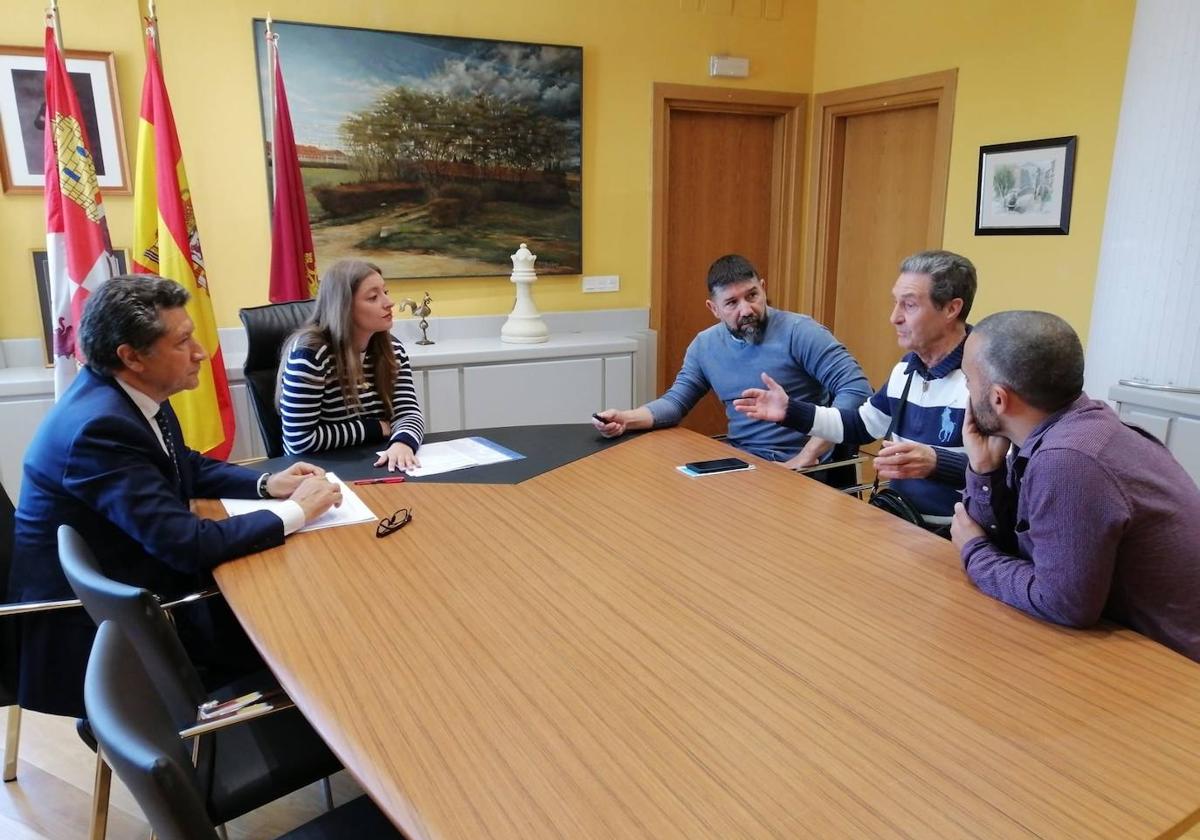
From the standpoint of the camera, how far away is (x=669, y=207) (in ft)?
15.2

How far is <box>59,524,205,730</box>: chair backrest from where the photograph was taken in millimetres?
1229

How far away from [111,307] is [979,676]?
1.74 meters

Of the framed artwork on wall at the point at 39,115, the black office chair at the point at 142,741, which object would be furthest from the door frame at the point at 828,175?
the black office chair at the point at 142,741

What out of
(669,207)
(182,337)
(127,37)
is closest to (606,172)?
(669,207)

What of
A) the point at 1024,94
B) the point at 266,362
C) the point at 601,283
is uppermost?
the point at 1024,94

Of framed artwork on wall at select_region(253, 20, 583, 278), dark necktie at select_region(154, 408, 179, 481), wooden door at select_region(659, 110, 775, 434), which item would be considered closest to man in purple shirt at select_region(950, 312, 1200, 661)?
dark necktie at select_region(154, 408, 179, 481)

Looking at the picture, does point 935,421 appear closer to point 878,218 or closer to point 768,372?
point 768,372

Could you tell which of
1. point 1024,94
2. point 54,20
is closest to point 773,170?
point 1024,94

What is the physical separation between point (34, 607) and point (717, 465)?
5.18ft

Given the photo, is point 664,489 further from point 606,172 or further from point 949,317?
point 606,172

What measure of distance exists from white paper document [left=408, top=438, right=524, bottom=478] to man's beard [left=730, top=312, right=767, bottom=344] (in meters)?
0.95

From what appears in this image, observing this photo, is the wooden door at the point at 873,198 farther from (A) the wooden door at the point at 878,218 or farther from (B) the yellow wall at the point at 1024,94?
(B) the yellow wall at the point at 1024,94

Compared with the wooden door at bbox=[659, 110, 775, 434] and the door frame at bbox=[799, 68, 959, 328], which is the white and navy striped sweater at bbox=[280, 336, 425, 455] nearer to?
the wooden door at bbox=[659, 110, 775, 434]

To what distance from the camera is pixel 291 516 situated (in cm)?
174
